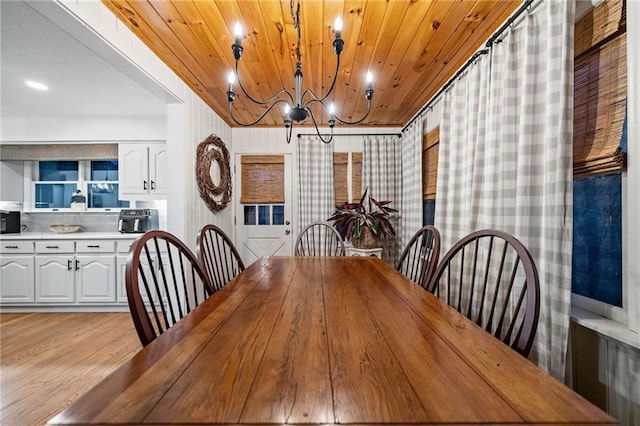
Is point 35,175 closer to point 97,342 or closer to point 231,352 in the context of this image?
point 97,342

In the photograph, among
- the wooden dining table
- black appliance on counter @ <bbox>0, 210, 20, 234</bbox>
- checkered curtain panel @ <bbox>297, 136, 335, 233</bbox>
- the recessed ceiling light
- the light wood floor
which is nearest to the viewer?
the wooden dining table

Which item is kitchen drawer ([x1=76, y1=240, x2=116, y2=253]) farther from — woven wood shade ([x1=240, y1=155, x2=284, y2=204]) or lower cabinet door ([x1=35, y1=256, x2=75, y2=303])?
woven wood shade ([x1=240, y1=155, x2=284, y2=204])

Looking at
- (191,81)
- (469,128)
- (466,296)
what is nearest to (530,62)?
(469,128)

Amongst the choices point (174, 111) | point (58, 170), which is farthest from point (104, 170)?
point (174, 111)

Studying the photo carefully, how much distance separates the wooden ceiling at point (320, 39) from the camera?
1.66 metres

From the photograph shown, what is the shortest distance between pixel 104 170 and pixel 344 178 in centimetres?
341

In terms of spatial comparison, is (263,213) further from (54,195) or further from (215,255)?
(54,195)

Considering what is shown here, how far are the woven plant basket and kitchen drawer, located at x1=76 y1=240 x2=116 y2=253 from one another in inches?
115

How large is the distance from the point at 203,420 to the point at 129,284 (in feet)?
1.86

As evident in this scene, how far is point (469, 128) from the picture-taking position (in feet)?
6.66

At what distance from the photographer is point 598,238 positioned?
123 centimetres

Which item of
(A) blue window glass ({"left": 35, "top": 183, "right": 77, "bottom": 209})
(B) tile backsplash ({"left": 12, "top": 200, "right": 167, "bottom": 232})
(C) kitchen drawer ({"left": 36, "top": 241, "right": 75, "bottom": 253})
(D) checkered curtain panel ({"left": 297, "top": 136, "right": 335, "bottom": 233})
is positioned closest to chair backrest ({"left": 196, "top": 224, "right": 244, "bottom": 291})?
(D) checkered curtain panel ({"left": 297, "top": 136, "right": 335, "bottom": 233})

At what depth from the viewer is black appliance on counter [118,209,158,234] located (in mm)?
3592

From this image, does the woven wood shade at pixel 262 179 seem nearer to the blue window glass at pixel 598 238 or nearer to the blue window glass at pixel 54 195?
the blue window glass at pixel 54 195
